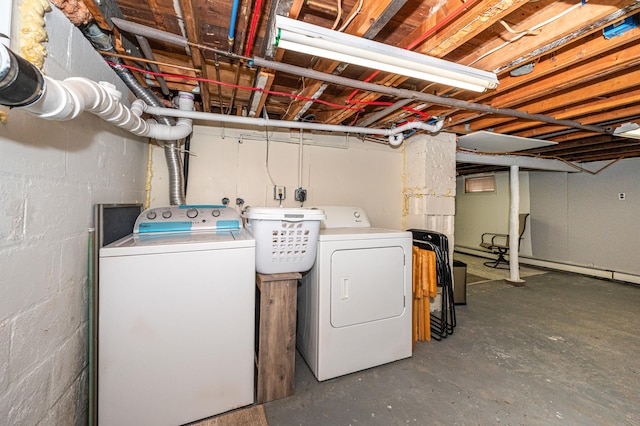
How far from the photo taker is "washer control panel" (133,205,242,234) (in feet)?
6.02

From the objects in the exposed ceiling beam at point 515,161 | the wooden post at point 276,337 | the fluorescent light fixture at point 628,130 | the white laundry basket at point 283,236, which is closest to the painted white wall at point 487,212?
the exposed ceiling beam at point 515,161

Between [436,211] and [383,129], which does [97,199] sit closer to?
[383,129]

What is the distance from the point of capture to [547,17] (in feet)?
4.31

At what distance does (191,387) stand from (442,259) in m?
2.35

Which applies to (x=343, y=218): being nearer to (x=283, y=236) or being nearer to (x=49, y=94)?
(x=283, y=236)

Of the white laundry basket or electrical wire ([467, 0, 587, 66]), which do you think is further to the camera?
the white laundry basket

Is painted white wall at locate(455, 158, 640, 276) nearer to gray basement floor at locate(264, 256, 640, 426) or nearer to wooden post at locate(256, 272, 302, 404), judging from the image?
gray basement floor at locate(264, 256, 640, 426)

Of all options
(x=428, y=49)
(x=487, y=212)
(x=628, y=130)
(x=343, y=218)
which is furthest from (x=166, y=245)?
(x=487, y=212)

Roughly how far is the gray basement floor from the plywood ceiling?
7.19 ft

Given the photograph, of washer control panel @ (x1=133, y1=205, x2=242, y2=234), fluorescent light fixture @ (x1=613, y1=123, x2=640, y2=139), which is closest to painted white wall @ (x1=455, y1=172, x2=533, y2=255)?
fluorescent light fixture @ (x1=613, y1=123, x2=640, y2=139)

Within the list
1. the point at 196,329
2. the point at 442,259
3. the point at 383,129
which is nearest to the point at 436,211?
the point at 442,259

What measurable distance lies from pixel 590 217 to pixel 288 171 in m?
5.99

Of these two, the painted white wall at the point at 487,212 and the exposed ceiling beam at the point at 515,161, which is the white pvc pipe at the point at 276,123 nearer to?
the exposed ceiling beam at the point at 515,161

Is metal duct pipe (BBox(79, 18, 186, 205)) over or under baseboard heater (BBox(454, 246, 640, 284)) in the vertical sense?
over
